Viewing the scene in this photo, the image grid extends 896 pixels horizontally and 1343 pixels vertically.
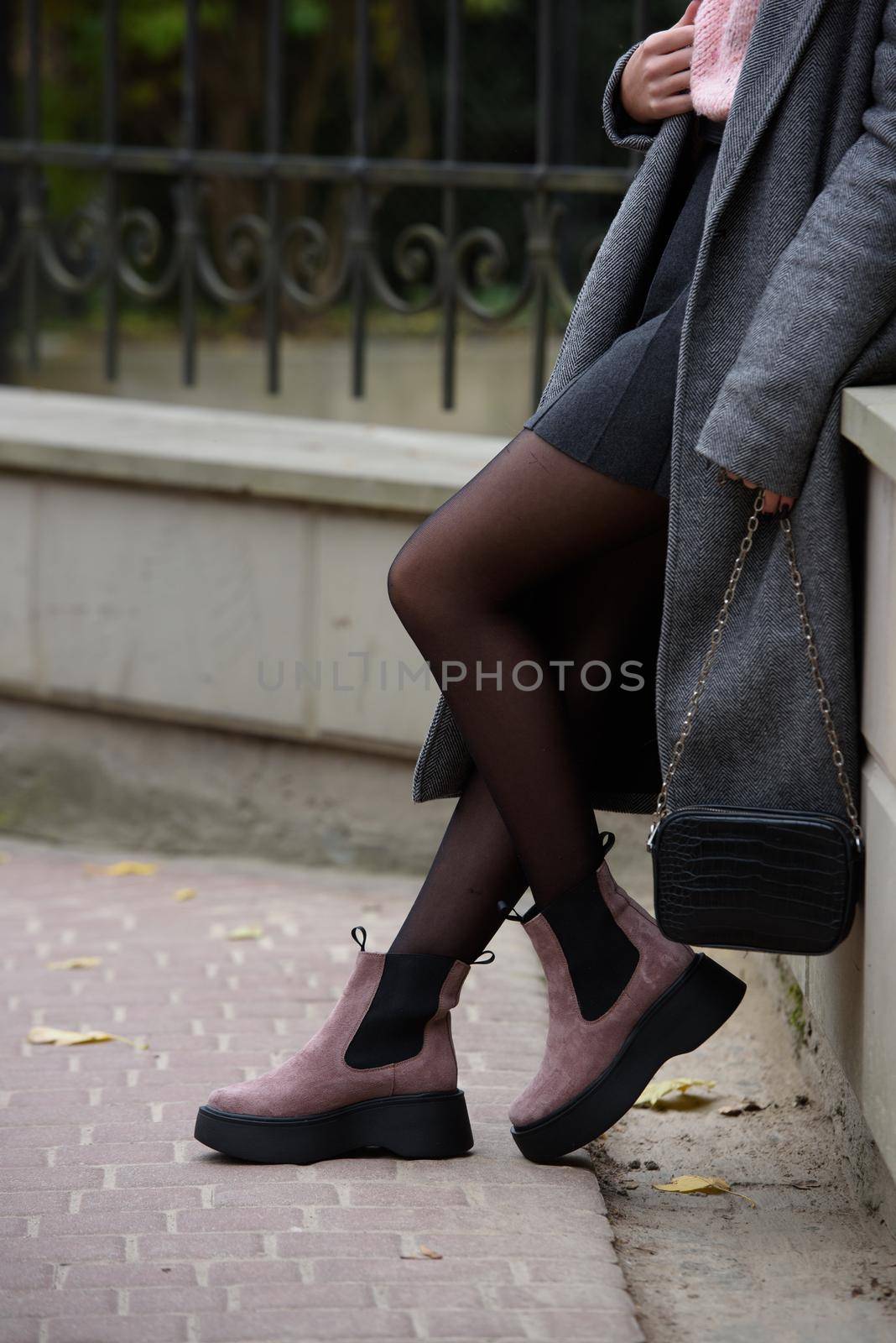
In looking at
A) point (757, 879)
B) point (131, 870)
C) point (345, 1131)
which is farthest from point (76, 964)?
point (757, 879)

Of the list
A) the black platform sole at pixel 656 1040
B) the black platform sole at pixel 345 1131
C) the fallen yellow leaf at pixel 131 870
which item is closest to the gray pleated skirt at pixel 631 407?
the black platform sole at pixel 656 1040

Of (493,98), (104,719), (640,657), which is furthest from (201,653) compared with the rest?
(493,98)

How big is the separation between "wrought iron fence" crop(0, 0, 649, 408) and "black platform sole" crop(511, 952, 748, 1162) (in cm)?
230

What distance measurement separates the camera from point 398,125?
15344 millimetres

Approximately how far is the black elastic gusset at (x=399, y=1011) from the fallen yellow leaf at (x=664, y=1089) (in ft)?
2.17

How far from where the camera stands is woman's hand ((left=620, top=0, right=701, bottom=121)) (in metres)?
2.37

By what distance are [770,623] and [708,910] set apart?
39 centimetres

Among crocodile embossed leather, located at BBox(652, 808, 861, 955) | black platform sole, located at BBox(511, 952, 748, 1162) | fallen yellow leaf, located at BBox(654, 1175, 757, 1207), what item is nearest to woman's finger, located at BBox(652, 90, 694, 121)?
crocodile embossed leather, located at BBox(652, 808, 861, 955)

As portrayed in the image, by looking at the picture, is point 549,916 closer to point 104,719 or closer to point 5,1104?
point 5,1104

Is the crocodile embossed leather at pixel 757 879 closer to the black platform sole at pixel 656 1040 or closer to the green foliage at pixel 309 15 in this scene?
the black platform sole at pixel 656 1040

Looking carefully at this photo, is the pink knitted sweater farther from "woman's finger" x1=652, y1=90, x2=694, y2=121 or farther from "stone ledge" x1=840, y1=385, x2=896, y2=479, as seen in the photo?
"stone ledge" x1=840, y1=385, x2=896, y2=479

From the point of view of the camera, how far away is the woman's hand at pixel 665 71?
7.76 ft

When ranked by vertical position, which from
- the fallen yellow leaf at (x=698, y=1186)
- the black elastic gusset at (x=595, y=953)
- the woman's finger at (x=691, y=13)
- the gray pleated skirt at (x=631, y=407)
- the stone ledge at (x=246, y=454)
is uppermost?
the woman's finger at (x=691, y=13)

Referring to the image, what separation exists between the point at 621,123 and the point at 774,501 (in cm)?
70
